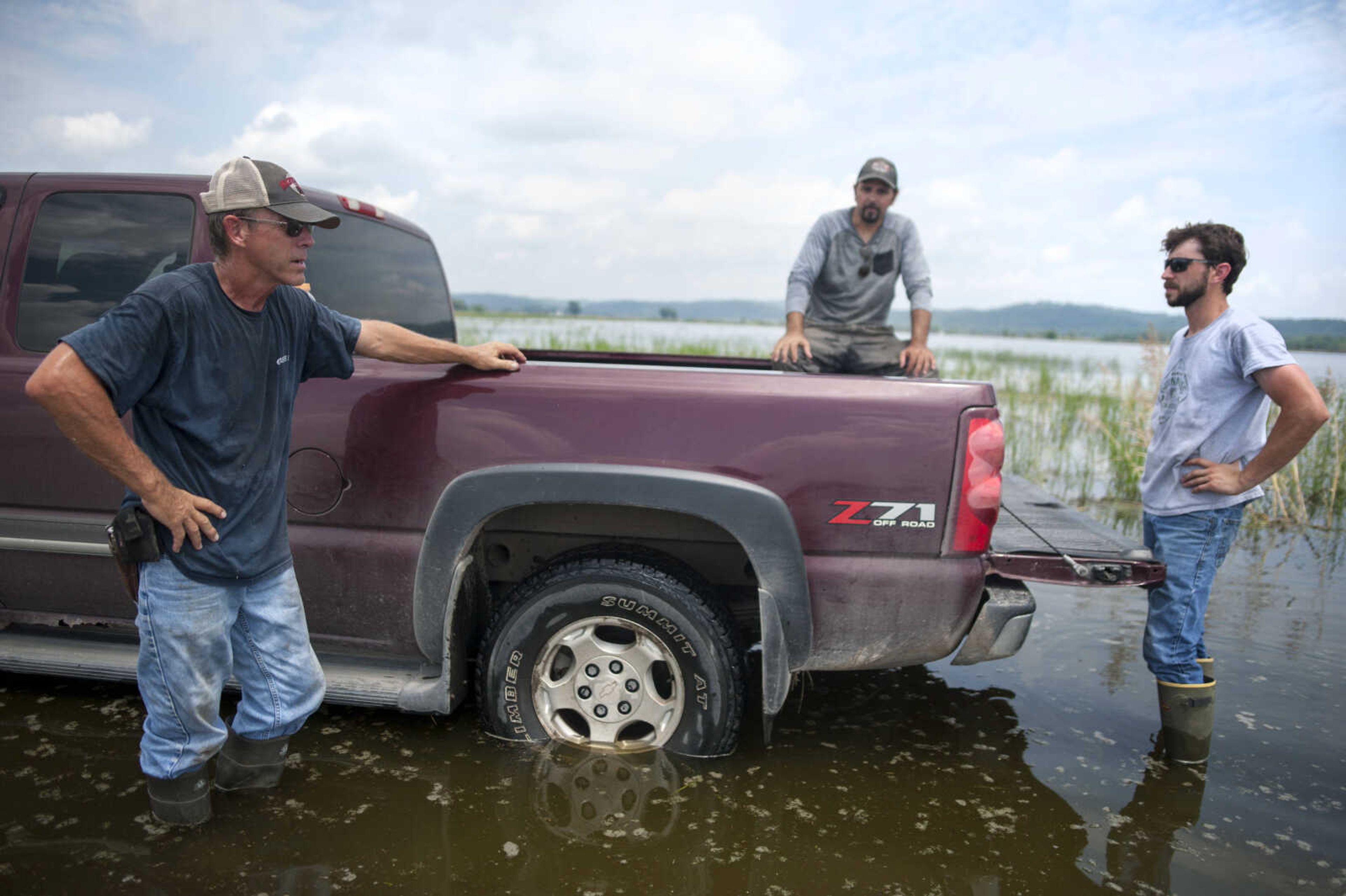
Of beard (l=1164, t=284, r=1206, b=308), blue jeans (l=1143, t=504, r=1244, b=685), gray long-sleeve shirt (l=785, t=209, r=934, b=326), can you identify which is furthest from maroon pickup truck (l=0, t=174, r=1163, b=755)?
gray long-sleeve shirt (l=785, t=209, r=934, b=326)

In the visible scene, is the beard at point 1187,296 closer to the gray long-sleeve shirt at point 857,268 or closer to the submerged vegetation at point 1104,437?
the gray long-sleeve shirt at point 857,268

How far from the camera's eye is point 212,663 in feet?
7.83

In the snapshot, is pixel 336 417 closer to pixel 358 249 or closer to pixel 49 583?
pixel 358 249

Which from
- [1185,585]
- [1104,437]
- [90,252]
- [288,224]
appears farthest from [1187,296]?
[1104,437]

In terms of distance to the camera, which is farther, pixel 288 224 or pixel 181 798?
pixel 181 798

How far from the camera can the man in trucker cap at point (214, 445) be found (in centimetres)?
210

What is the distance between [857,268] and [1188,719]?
2.81m

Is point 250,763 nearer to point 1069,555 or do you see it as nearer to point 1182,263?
point 1069,555

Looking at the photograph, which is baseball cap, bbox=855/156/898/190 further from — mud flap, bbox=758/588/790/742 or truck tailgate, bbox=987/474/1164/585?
mud flap, bbox=758/588/790/742

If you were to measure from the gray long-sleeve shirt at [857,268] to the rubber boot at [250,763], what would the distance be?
340cm

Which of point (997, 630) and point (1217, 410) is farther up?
point (1217, 410)

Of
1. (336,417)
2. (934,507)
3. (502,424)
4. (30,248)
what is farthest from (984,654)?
(30,248)

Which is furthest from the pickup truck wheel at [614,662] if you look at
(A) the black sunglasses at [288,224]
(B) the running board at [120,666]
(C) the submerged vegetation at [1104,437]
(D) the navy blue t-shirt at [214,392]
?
(C) the submerged vegetation at [1104,437]

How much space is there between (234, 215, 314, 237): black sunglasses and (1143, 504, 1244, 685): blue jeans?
9.57 ft
